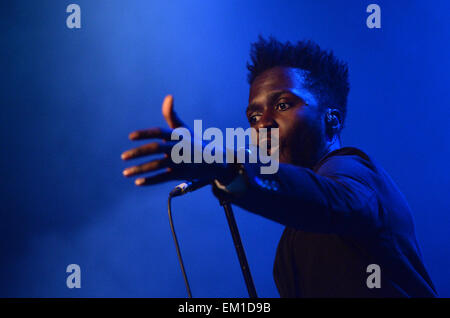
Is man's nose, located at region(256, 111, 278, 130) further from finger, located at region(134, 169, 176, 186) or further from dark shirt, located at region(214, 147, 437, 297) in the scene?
finger, located at region(134, 169, 176, 186)

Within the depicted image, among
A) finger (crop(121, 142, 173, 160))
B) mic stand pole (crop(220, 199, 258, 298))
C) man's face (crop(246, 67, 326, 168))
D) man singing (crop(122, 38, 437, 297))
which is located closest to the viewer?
finger (crop(121, 142, 173, 160))

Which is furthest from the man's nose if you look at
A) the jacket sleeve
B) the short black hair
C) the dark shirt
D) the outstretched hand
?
the outstretched hand

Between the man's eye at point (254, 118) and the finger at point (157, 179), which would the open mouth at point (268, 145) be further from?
the finger at point (157, 179)

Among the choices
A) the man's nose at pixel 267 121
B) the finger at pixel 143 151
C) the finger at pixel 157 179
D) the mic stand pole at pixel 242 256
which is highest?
the man's nose at pixel 267 121

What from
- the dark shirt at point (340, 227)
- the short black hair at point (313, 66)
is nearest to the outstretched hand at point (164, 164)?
the dark shirt at point (340, 227)

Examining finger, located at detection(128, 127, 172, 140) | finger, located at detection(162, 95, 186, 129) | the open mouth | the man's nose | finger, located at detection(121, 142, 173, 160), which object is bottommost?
finger, located at detection(121, 142, 173, 160)

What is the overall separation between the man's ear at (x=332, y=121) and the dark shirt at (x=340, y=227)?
457 mm

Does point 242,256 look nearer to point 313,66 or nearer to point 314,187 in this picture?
point 314,187

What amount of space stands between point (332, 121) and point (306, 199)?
1.11 metres

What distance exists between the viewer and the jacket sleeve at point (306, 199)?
3.11 ft

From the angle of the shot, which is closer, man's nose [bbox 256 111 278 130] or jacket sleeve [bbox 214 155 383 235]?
jacket sleeve [bbox 214 155 383 235]

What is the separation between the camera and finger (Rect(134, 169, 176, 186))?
0.87m

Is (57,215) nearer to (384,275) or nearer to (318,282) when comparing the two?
(318,282)

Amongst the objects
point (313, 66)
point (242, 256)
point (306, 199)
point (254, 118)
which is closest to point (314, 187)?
point (306, 199)
